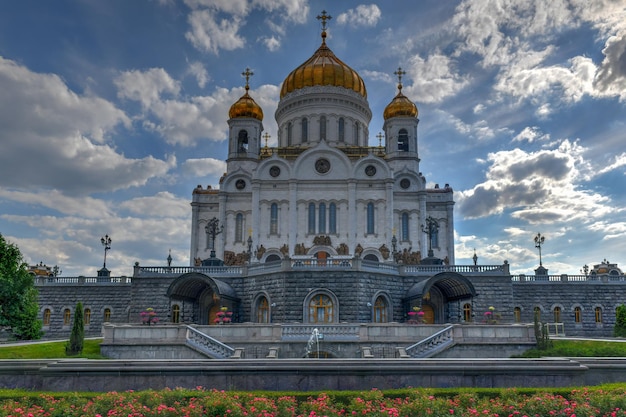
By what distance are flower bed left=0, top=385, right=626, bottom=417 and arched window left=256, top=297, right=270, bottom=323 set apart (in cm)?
2366

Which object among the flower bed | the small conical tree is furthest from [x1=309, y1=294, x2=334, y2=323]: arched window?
the flower bed

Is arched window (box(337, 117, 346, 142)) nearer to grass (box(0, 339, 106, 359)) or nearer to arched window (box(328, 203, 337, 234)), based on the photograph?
arched window (box(328, 203, 337, 234))

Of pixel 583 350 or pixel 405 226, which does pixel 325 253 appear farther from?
pixel 583 350

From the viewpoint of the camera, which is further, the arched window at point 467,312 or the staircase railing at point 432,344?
the arched window at point 467,312

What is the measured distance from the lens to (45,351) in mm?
29219

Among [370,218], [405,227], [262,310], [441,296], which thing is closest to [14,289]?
[262,310]

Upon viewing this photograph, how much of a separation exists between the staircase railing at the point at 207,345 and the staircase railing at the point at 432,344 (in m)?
8.46

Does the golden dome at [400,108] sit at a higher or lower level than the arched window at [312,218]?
higher

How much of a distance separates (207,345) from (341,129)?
36916 mm

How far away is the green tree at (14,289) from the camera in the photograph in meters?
35.8

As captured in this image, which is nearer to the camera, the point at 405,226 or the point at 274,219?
the point at 274,219

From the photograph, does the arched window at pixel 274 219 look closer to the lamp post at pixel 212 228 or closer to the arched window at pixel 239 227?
the arched window at pixel 239 227

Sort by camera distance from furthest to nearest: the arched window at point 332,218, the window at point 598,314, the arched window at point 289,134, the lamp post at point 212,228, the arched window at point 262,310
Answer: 1. the arched window at point 289,134
2. the lamp post at point 212,228
3. the arched window at point 332,218
4. the window at point 598,314
5. the arched window at point 262,310

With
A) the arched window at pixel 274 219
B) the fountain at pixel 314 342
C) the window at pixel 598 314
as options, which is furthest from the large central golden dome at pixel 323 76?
the fountain at pixel 314 342
